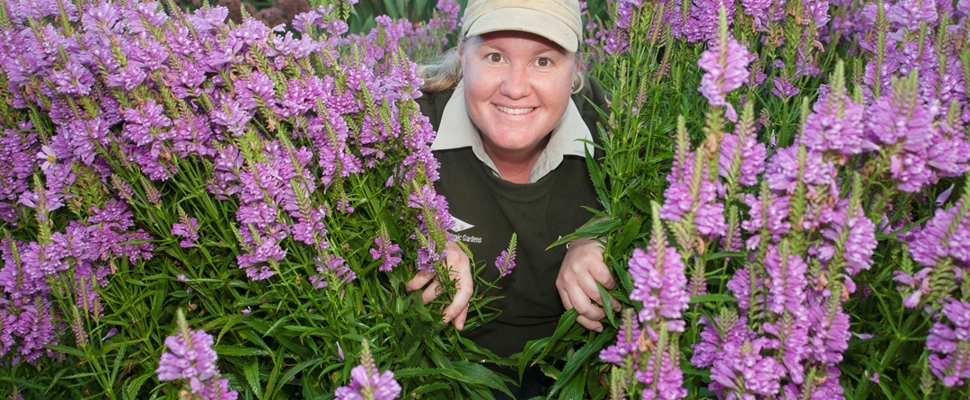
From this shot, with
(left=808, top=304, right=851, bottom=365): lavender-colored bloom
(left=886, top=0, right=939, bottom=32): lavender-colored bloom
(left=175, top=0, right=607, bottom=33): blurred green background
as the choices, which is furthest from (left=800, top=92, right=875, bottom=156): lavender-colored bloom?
(left=175, top=0, right=607, bottom=33): blurred green background

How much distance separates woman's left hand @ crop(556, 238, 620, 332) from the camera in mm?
2299

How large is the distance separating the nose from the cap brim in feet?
0.51

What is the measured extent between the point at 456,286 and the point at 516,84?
0.83 metres

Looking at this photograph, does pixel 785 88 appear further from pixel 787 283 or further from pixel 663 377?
pixel 663 377

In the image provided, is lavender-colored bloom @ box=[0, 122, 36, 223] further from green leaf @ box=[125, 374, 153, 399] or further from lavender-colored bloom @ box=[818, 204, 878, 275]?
lavender-colored bloom @ box=[818, 204, 878, 275]

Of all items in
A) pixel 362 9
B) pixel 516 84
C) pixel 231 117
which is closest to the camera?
pixel 231 117

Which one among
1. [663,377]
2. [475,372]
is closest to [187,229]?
[475,372]

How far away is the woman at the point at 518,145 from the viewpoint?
2.80 metres

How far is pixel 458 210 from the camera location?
311 cm

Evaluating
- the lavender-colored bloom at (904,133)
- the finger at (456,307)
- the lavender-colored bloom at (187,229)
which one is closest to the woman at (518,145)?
the finger at (456,307)

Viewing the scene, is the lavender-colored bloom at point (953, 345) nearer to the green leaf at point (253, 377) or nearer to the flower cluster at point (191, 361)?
the flower cluster at point (191, 361)

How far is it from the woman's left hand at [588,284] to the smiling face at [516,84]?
607mm

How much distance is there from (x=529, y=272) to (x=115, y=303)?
1508 millimetres

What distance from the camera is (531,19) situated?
2689 millimetres
